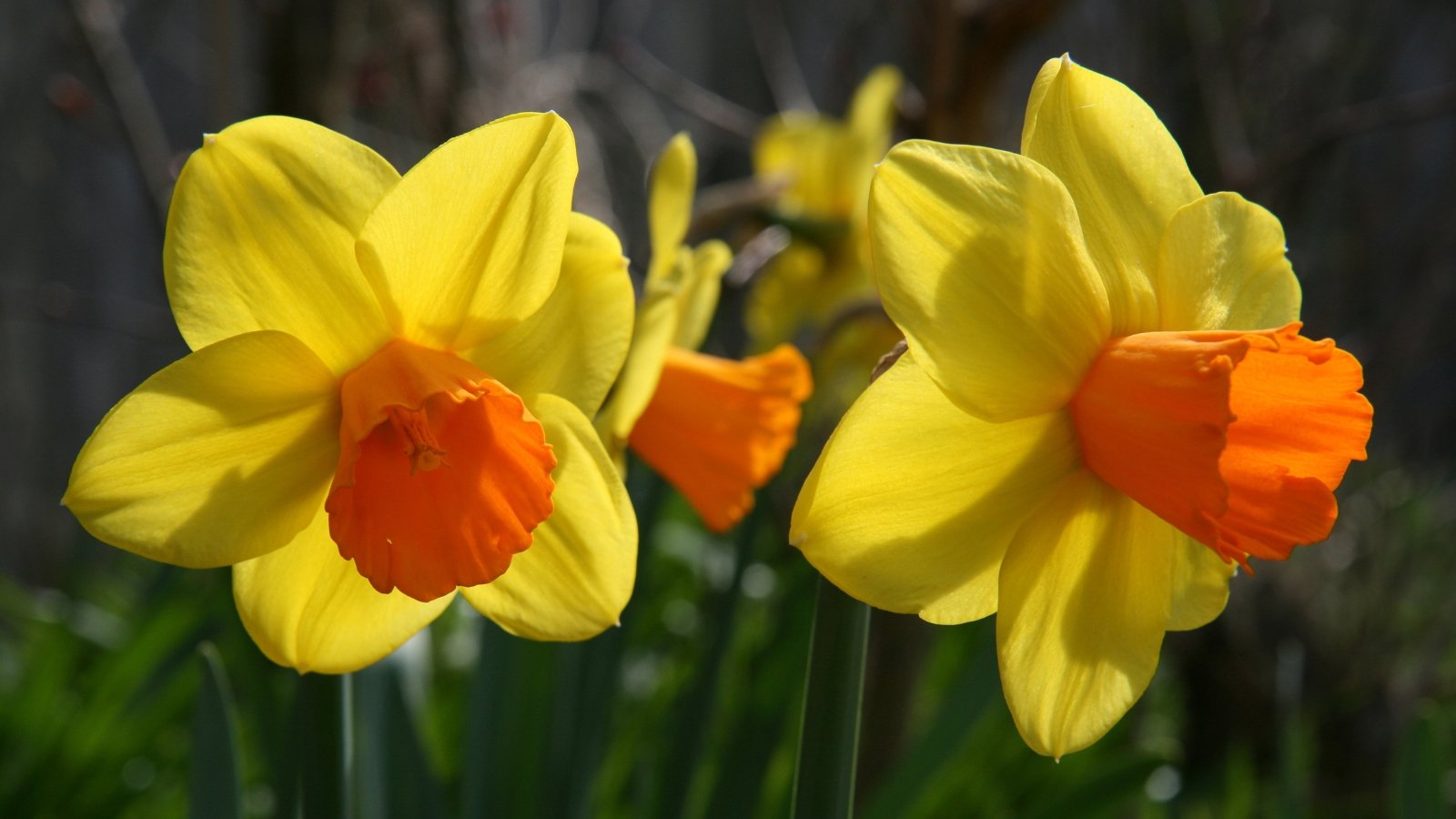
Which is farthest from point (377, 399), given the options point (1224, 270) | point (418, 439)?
point (1224, 270)

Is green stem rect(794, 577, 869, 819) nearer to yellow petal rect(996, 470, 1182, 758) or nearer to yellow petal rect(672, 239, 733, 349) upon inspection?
yellow petal rect(996, 470, 1182, 758)

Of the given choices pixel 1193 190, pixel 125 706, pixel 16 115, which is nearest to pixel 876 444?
pixel 1193 190

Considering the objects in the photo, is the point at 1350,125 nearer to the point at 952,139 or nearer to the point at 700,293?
the point at 952,139

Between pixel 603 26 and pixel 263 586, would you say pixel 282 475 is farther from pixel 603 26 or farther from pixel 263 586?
pixel 603 26

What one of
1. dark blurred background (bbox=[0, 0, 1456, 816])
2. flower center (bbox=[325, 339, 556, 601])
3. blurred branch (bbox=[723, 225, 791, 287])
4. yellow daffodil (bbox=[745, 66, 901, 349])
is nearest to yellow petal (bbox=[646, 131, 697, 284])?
blurred branch (bbox=[723, 225, 791, 287])

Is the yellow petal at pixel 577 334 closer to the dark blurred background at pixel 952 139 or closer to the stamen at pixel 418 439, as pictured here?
the stamen at pixel 418 439

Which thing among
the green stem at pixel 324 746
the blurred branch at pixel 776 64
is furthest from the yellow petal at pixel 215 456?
the blurred branch at pixel 776 64
